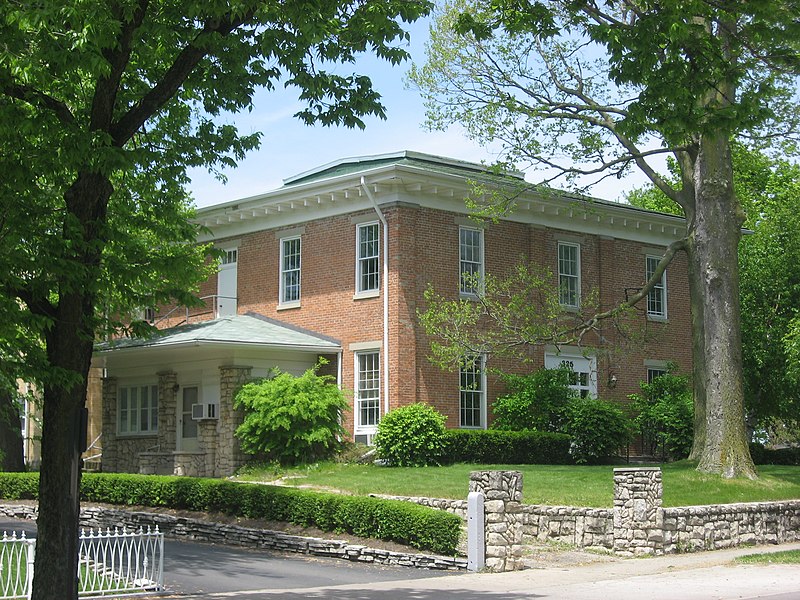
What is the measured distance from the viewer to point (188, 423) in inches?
1180

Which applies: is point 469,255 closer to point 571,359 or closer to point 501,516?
point 571,359

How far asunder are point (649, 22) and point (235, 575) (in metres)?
9.81

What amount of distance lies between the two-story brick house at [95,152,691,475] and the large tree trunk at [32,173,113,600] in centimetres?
1490

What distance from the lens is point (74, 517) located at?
462 inches

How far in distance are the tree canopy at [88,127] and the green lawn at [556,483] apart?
8.90 m

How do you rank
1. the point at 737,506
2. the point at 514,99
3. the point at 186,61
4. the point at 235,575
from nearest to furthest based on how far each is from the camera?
the point at 186,61 < the point at 235,575 < the point at 737,506 < the point at 514,99

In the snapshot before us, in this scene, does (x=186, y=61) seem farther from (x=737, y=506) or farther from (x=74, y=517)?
(x=737, y=506)

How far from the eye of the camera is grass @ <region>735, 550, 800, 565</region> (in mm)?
16812

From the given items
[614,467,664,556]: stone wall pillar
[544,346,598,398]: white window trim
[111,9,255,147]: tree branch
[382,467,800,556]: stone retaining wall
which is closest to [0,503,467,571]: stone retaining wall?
[382,467,800,556]: stone retaining wall

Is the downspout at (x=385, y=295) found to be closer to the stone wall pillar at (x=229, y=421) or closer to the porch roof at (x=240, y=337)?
the porch roof at (x=240, y=337)

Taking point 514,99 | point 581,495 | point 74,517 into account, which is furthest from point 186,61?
point 514,99

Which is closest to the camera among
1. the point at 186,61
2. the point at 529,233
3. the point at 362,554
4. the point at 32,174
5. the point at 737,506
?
the point at 32,174

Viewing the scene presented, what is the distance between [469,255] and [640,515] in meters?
13.0

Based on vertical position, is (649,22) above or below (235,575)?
above
